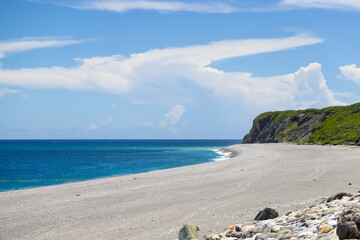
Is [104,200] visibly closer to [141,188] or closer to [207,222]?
[141,188]

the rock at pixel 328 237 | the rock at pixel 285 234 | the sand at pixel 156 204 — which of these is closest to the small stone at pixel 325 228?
the rock at pixel 328 237

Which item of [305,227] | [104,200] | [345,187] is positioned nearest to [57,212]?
[104,200]

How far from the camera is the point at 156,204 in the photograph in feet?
62.0

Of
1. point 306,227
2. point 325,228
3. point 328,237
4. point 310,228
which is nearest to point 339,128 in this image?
point 306,227

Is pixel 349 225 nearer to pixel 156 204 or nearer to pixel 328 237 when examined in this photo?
pixel 328 237

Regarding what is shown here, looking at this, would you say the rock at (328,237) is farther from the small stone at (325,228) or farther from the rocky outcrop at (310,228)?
the small stone at (325,228)

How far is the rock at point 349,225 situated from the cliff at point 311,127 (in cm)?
6512

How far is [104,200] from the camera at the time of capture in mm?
20844

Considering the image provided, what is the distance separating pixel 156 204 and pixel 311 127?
9374 cm

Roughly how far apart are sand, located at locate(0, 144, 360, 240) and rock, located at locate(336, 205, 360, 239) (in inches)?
252

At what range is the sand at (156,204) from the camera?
46.7ft

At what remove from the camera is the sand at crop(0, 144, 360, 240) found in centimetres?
1424

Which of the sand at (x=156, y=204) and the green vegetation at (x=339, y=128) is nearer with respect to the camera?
the sand at (x=156, y=204)

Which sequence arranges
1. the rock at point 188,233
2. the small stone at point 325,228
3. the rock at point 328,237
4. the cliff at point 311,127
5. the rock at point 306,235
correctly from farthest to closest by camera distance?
the cliff at point 311,127
the rock at point 188,233
the small stone at point 325,228
the rock at point 306,235
the rock at point 328,237
